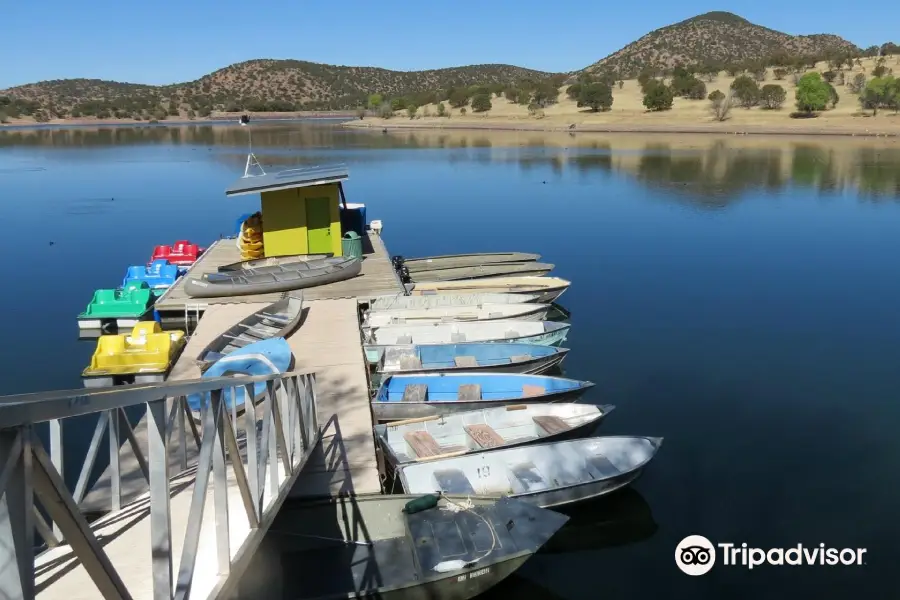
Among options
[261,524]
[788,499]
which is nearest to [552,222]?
[788,499]

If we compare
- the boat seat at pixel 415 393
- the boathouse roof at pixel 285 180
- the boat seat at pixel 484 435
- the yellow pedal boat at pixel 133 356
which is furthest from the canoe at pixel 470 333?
the boathouse roof at pixel 285 180

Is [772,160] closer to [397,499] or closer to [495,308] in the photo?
[495,308]

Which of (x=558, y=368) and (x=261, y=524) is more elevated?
(x=261, y=524)

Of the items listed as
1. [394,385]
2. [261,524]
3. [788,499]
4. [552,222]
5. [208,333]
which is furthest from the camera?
[552,222]

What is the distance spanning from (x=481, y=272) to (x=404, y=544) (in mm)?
16163

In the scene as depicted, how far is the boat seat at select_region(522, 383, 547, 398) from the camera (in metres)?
14.1

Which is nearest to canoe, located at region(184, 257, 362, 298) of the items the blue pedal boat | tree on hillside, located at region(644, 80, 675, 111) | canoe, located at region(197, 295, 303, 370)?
the blue pedal boat

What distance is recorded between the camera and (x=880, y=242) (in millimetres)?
32969

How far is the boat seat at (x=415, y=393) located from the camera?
551 inches

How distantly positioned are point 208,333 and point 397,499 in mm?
9414

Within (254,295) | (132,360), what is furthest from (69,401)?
(254,295)

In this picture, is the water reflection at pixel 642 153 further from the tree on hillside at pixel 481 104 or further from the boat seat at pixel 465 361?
the boat seat at pixel 465 361

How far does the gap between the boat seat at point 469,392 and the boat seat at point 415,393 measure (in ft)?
2.17

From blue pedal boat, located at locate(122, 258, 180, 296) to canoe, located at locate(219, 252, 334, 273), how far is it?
2.02m
